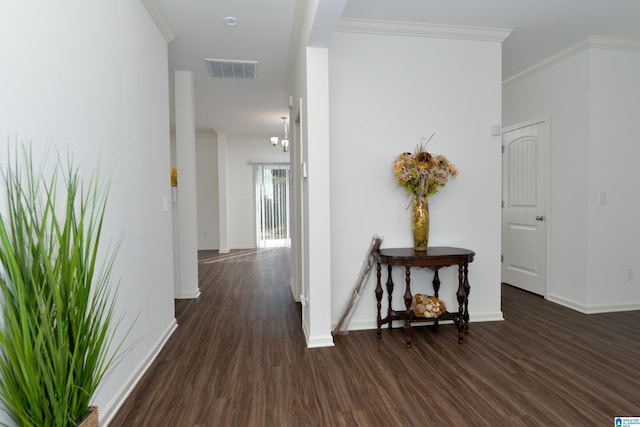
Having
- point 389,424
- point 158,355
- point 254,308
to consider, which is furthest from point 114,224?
point 254,308

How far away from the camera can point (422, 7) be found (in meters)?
2.79

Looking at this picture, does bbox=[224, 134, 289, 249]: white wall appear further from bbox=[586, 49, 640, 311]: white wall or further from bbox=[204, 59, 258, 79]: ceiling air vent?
bbox=[586, 49, 640, 311]: white wall

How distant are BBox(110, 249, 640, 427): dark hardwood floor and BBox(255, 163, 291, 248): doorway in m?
4.79

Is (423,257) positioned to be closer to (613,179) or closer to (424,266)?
(424,266)

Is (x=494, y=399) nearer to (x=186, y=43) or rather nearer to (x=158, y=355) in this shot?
(x=158, y=355)

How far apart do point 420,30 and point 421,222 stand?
5.47 ft

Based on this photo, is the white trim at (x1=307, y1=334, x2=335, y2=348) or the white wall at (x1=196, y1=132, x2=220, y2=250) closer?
the white trim at (x1=307, y1=334, x2=335, y2=348)

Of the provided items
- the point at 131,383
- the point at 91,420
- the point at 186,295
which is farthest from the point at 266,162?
the point at 91,420

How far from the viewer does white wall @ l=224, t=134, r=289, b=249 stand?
809 cm

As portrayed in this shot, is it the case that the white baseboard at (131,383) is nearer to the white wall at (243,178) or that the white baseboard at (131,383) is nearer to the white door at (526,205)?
the white door at (526,205)

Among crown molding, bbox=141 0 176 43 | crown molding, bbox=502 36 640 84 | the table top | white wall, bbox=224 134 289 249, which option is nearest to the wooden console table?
the table top

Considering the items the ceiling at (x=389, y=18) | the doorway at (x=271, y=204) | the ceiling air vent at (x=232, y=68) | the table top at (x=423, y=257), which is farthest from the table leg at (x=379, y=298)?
the doorway at (x=271, y=204)

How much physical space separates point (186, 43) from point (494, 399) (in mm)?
3724

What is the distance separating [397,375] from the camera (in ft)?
7.48
